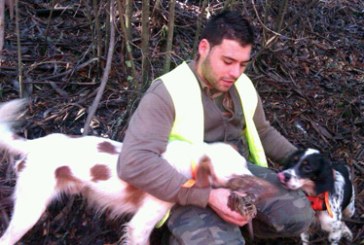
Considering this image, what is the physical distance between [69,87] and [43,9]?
1.69 m

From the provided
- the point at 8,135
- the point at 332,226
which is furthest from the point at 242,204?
the point at 8,135

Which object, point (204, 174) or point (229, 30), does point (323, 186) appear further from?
point (229, 30)

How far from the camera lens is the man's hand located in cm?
329

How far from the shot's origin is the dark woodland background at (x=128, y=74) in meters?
4.46

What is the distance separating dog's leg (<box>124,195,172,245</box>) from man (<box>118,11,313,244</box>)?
0.11 metres

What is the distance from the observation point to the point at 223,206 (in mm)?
3312

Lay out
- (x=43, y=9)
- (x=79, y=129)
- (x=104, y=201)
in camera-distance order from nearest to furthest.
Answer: (x=104, y=201) < (x=79, y=129) < (x=43, y=9)

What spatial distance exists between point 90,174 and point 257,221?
122 centimetres

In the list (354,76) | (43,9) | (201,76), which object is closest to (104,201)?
(201,76)

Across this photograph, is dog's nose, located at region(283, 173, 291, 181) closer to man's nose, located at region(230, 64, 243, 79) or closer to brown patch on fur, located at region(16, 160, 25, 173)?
man's nose, located at region(230, 64, 243, 79)

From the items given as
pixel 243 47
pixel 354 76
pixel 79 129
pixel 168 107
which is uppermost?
pixel 243 47

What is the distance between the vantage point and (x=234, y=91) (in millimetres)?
3893

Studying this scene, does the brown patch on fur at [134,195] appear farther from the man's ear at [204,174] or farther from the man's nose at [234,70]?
the man's nose at [234,70]

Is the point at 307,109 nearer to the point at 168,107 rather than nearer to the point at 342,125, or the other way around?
the point at 342,125
